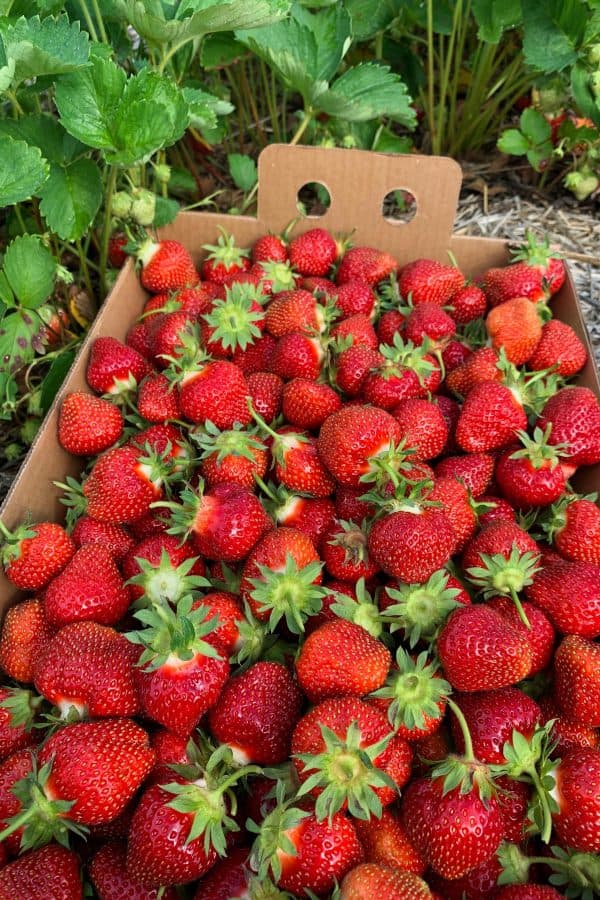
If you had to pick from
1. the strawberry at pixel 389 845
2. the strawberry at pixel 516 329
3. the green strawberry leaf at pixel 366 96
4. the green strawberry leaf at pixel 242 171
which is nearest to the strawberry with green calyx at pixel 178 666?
the strawberry at pixel 389 845

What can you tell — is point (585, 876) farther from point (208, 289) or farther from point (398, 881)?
point (208, 289)

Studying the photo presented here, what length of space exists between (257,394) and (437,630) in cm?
55

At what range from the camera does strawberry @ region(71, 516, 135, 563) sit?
1.14 m

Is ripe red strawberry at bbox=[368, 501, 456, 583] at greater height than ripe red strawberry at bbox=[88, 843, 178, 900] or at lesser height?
greater

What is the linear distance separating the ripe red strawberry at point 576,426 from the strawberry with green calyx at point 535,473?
3 centimetres

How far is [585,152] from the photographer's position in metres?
2.02

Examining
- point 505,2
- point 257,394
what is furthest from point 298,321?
point 505,2

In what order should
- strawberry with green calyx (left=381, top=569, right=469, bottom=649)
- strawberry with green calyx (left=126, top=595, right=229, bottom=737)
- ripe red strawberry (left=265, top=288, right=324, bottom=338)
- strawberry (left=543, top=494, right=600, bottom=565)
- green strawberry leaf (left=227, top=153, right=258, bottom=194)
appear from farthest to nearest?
green strawberry leaf (left=227, top=153, right=258, bottom=194), ripe red strawberry (left=265, top=288, right=324, bottom=338), strawberry (left=543, top=494, right=600, bottom=565), strawberry with green calyx (left=381, top=569, right=469, bottom=649), strawberry with green calyx (left=126, top=595, right=229, bottom=737)

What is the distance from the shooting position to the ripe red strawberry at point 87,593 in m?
1.02

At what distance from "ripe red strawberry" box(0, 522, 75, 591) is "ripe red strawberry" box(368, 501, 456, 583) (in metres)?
0.50

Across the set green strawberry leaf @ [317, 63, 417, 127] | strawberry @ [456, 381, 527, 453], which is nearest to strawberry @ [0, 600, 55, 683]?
strawberry @ [456, 381, 527, 453]

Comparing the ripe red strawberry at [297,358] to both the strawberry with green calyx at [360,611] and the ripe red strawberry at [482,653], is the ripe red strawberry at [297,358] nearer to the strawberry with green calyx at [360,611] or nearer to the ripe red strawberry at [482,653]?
the strawberry with green calyx at [360,611]

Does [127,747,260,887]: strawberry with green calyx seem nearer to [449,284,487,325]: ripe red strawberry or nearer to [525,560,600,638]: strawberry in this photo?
[525,560,600,638]: strawberry

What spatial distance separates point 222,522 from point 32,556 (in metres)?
0.31
